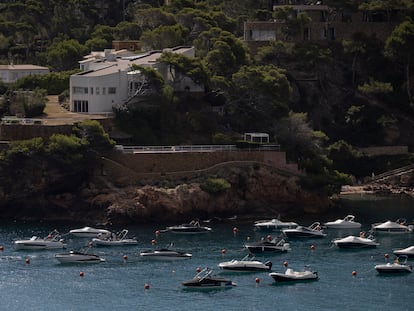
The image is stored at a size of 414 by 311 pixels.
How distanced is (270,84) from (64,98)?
18921 millimetres

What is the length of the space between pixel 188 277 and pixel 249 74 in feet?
125

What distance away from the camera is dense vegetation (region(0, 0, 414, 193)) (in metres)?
137

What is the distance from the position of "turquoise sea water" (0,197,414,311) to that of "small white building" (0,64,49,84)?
105 feet

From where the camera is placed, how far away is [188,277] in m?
104

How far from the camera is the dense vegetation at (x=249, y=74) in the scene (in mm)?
137375

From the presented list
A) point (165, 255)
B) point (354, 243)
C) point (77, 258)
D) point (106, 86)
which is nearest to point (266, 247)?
point (354, 243)

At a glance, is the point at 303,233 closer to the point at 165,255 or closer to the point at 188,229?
the point at 188,229

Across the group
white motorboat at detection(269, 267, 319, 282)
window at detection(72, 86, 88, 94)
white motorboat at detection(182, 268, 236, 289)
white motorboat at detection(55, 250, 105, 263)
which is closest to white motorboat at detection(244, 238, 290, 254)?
white motorboat at detection(269, 267, 319, 282)

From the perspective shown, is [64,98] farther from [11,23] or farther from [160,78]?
[11,23]

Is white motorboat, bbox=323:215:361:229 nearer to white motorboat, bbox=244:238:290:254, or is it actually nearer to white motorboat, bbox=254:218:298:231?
white motorboat, bbox=254:218:298:231

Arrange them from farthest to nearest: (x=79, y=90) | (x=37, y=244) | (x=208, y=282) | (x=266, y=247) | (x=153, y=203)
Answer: (x=79, y=90)
(x=153, y=203)
(x=37, y=244)
(x=266, y=247)
(x=208, y=282)

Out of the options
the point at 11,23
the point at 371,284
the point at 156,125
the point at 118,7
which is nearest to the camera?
the point at 371,284

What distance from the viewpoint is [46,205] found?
12706 cm

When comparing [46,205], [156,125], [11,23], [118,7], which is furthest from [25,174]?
[118,7]
